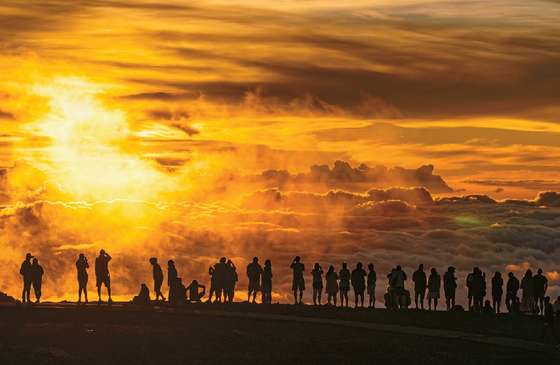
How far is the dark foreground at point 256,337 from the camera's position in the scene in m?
23.4

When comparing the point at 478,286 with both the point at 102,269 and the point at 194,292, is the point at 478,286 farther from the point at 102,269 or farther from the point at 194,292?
the point at 102,269

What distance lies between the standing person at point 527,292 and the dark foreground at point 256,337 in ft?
5.49

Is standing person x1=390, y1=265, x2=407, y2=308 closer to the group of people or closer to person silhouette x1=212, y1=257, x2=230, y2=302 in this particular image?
the group of people

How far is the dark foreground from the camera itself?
920 inches

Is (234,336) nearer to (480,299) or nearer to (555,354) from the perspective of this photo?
(555,354)

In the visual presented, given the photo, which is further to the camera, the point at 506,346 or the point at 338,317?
the point at 338,317

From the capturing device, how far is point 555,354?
982 inches

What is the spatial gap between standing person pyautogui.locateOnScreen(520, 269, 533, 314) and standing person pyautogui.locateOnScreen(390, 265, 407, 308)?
16.3 feet

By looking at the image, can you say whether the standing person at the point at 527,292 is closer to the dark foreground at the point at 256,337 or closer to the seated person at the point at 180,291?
the dark foreground at the point at 256,337

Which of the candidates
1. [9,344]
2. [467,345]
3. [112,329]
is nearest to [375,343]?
[467,345]

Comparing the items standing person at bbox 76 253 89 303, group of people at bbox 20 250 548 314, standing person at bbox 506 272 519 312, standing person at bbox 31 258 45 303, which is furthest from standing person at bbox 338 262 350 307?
standing person at bbox 31 258 45 303

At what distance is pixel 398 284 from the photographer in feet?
117

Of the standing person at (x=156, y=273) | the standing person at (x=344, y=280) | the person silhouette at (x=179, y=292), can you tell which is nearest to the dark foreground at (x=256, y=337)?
the standing person at (x=344, y=280)

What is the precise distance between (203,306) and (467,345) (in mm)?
14546
